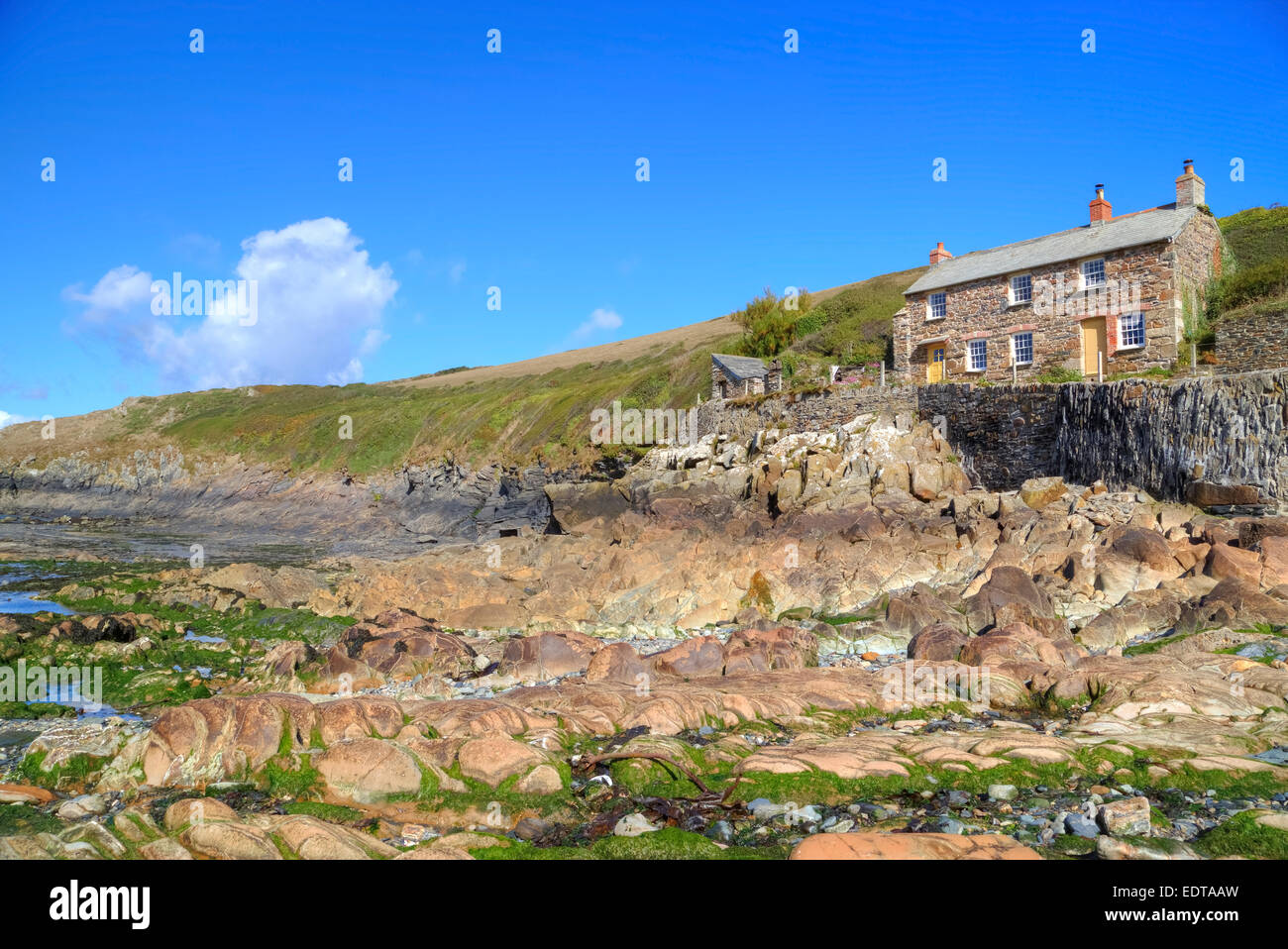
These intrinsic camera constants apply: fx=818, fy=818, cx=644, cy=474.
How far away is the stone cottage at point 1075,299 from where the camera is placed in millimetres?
31797

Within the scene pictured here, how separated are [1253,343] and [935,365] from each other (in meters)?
13.0

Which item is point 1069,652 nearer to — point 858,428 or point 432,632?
point 432,632

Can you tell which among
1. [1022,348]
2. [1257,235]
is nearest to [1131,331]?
[1022,348]

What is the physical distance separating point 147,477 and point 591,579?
6767cm

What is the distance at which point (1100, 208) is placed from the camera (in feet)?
121

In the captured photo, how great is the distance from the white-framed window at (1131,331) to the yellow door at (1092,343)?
0.75 metres

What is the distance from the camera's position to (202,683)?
1688cm

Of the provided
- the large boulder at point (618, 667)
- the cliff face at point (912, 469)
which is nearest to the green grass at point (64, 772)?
the large boulder at point (618, 667)

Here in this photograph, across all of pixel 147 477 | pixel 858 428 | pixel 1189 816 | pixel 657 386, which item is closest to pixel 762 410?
pixel 858 428

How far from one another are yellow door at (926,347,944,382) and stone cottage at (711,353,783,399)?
7114mm

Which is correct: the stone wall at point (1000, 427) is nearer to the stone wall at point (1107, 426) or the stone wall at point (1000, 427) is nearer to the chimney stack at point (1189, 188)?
the stone wall at point (1107, 426)

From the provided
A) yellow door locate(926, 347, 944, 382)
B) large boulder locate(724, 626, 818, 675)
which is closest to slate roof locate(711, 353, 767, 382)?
yellow door locate(926, 347, 944, 382)

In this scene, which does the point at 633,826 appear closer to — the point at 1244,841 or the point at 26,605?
the point at 1244,841
